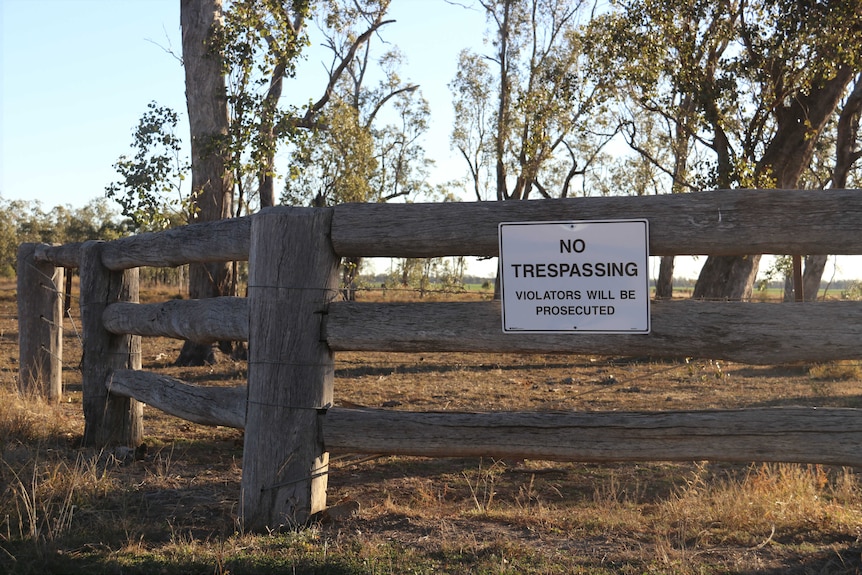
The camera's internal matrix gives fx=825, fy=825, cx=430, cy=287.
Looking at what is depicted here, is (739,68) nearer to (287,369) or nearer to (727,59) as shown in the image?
(727,59)

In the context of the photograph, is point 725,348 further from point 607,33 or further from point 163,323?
point 607,33

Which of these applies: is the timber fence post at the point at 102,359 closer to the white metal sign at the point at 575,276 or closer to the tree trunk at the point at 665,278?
the white metal sign at the point at 575,276

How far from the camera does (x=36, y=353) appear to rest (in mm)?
8047

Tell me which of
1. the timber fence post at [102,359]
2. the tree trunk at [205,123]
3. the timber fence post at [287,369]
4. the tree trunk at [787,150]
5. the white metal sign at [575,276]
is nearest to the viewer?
the white metal sign at [575,276]

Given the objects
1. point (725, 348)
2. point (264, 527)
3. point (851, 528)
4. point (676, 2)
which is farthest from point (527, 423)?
point (676, 2)

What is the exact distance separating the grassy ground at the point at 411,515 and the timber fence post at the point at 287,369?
18 cm

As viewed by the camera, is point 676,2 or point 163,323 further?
point 676,2

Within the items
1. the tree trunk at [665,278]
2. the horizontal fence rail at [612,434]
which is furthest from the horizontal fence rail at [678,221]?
the tree trunk at [665,278]

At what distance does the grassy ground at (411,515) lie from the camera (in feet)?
12.1

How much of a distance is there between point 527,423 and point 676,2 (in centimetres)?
984

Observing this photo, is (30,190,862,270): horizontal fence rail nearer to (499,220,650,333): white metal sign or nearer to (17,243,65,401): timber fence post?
(499,220,650,333): white metal sign

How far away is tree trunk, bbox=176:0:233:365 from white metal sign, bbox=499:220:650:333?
9.47 metres

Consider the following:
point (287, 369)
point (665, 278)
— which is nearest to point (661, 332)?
point (287, 369)

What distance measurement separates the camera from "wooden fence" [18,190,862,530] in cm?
382
